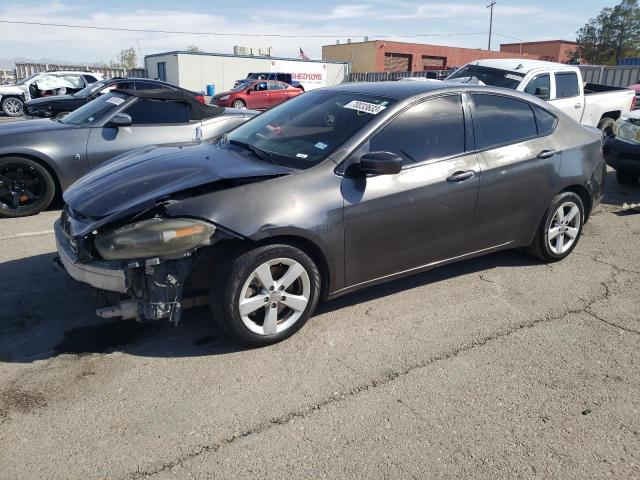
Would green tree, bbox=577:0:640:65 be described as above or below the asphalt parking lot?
above

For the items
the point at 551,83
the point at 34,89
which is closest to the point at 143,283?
the point at 551,83

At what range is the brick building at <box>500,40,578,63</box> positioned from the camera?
64062 mm

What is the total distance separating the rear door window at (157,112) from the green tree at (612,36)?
61146 millimetres

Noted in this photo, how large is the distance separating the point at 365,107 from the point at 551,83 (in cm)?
675

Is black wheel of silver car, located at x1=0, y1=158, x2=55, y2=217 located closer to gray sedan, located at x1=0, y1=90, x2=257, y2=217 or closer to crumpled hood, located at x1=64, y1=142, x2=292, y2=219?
gray sedan, located at x1=0, y1=90, x2=257, y2=217

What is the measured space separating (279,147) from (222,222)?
1.02 metres

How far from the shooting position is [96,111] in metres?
6.44

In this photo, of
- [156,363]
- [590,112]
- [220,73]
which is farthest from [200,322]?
[220,73]

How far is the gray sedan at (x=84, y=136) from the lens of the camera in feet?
18.9

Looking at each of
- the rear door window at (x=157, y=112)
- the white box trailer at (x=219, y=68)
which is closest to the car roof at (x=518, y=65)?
the rear door window at (x=157, y=112)

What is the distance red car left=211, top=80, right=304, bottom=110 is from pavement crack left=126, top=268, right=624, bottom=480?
20.3 meters

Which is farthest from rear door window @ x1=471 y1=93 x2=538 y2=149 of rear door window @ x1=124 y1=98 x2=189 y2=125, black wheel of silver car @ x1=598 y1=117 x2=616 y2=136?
black wheel of silver car @ x1=598 y1=117 x2=616 y2=136

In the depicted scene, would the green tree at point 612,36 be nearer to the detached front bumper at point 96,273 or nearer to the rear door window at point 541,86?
the rear door window at point 541,86

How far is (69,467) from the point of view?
228 centimetres
